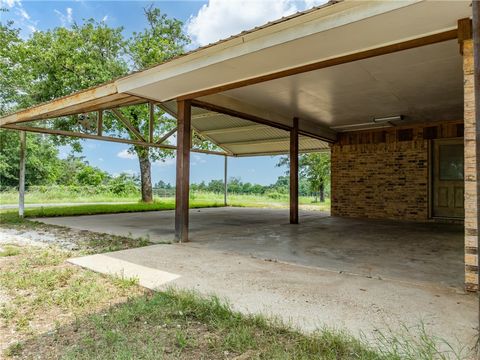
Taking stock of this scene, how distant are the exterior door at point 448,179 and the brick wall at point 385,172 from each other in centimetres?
24

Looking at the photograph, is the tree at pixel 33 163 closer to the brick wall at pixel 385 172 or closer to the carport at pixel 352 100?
the carport at pixel 352 100

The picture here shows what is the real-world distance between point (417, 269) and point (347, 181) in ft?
22.6

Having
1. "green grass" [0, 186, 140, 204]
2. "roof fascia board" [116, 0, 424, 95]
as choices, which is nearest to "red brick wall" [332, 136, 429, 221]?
"roof fascia board" [116, 0, 424, 95]

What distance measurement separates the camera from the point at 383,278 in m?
3.33

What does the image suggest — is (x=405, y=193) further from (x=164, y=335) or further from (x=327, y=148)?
(x=164, y=335)

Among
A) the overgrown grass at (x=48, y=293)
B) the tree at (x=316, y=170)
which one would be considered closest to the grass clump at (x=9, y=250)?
the overgrown grass at (x=48, y=293)

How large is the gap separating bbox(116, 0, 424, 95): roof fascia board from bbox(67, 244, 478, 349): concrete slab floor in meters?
2.47

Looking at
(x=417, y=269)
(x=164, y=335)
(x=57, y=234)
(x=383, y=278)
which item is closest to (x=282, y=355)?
(x=164, y=335)

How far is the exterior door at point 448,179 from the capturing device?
8539 mm

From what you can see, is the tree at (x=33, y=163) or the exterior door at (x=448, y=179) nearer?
the exterior door at (x=448, y=179)

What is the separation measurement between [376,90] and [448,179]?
469 centimetres

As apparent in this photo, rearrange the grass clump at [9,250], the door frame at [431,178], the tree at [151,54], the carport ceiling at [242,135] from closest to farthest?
Answer: the grass clump at [9,250] → the door frame at [431,178] → the carport ceiling at [242,135] → the tree at [151,54]

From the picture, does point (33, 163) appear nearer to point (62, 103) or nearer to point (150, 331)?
point (62, 103)

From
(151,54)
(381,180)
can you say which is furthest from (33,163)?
(381,180)
